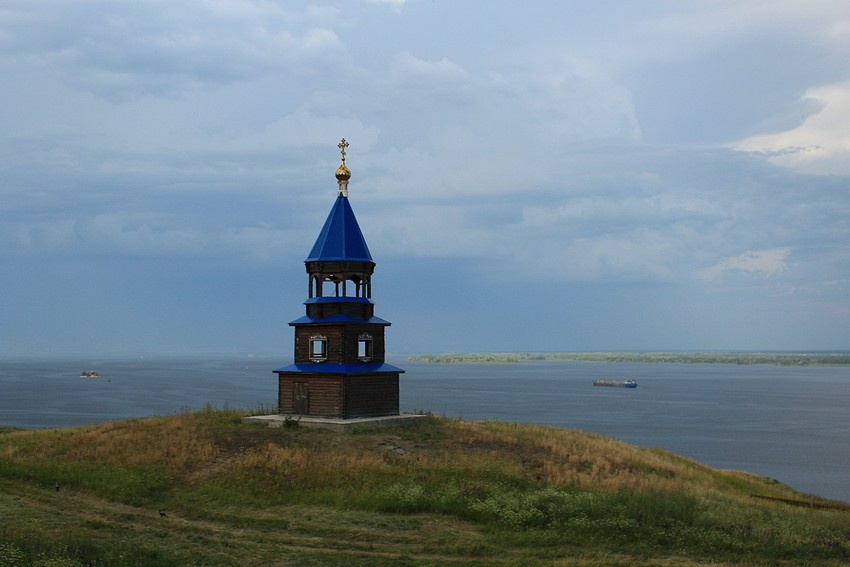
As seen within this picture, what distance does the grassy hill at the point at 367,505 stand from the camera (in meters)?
18.8

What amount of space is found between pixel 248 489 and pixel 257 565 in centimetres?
679

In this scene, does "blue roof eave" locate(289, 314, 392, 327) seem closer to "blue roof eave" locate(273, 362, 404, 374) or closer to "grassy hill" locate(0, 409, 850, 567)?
"blue roof eave" locate(273, 362, 404, 374)

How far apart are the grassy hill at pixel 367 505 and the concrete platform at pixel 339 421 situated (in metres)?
0.69

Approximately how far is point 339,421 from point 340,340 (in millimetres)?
3661

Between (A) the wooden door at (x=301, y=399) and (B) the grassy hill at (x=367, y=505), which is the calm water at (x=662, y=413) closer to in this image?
(B) the grassy hill at (x=367, y=505)

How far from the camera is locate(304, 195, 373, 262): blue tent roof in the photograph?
35.8m

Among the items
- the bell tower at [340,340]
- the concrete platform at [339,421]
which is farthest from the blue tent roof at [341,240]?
the concrete platform at [339,421]

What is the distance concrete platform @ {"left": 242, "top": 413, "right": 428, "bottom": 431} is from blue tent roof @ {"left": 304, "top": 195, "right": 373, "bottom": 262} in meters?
6.92

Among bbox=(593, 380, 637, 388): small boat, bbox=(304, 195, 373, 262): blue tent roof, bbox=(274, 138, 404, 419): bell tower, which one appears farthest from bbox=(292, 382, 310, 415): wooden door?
bbox=(593, 380, 637, 388): small boat

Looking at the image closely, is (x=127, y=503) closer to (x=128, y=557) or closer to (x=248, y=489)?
(x=248, y=489)

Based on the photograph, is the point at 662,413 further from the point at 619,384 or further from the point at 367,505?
the point at 367,505

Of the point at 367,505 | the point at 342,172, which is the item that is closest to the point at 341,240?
the point at 342,172

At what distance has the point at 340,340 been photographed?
1347 inches

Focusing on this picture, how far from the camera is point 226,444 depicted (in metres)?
28.6
